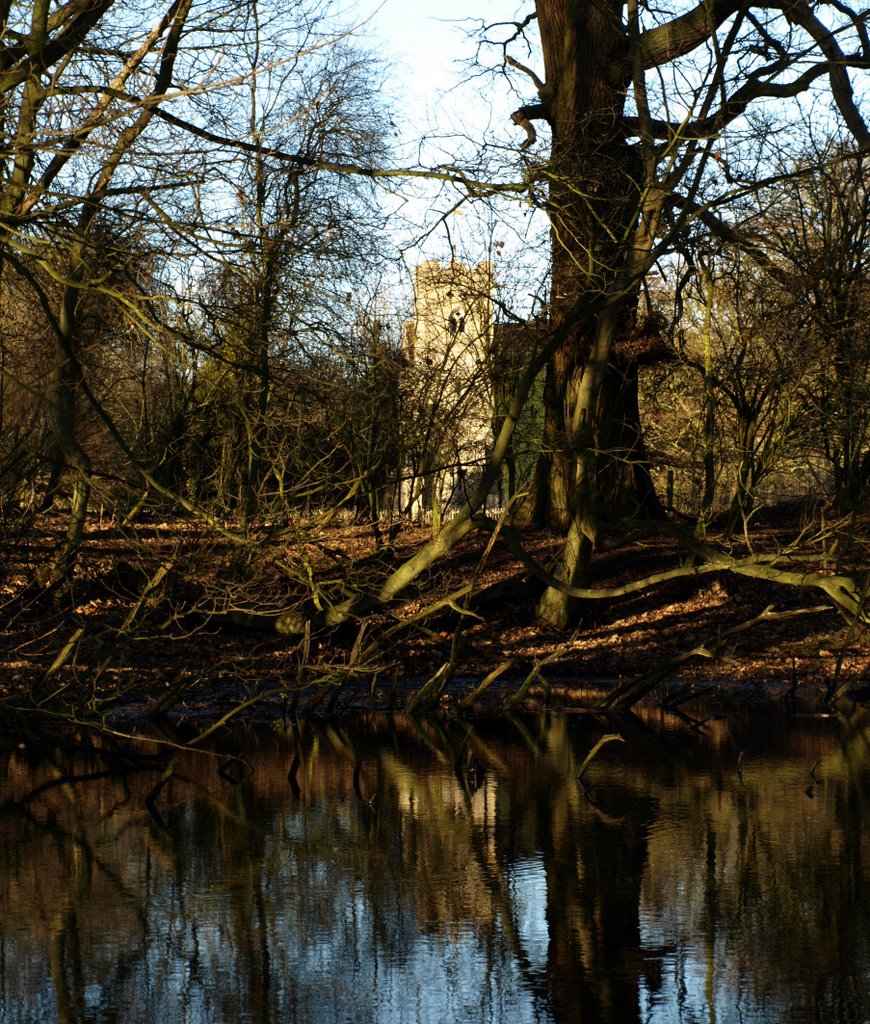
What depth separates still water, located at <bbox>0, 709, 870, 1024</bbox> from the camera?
6582mm

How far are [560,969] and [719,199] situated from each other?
12247 millimetres

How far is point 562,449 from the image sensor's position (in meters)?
18.5

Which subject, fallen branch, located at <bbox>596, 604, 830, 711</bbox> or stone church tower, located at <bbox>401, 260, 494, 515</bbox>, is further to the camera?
stone church tower, located at <bbox>401, 260, 494, 515</bbox>

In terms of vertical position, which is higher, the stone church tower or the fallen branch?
the stone church tower

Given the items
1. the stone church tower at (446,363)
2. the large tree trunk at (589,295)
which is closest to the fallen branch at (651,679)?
the large tree trunk at (589,295)

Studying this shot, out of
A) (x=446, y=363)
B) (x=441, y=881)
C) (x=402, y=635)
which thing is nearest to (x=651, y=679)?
(x=402, y=635)

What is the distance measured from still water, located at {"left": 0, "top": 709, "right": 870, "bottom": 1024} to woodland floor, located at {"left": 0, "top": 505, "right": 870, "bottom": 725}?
74.4 inches

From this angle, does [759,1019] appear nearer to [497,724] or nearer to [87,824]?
[87,824]

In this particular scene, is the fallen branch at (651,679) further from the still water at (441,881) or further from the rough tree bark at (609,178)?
the rough tree bark at (609,178)

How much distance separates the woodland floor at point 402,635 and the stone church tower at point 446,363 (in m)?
1.83

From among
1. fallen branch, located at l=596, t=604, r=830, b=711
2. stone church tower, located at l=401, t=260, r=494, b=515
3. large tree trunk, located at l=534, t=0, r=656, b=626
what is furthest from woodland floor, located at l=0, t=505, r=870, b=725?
stone church tower, located at l=401, t=260, r=494, b=515

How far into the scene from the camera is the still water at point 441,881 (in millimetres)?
6582

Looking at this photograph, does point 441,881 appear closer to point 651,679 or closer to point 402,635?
point 651,679

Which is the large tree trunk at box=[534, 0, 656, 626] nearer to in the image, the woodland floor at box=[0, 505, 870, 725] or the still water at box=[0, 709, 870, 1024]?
the woodland floor at box=[0, 505, 870, 725]
